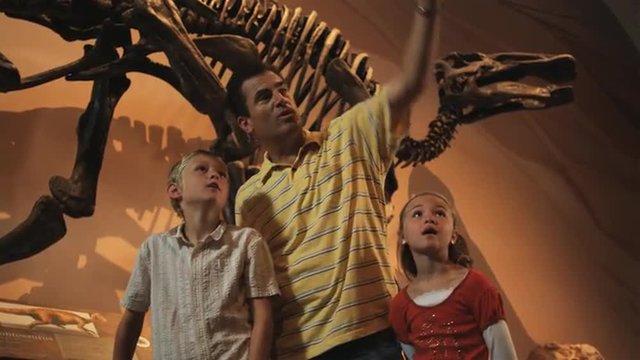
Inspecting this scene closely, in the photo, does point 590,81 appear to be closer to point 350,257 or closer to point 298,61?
point 298,61

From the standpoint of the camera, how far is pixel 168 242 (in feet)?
4.70

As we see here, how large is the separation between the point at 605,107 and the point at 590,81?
139 millimetres

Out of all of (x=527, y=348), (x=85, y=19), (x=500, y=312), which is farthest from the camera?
(x=527, y=348)

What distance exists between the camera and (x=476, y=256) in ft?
10.6

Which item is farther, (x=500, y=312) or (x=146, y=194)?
(x=146, y=194)

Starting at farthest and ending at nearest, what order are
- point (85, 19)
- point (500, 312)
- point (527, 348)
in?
point (527, 348)
point (85, 19)
point (500, 312)

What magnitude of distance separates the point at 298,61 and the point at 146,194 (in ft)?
2.03

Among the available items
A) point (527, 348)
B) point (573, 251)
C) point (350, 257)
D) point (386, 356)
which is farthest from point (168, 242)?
point (573, 251)

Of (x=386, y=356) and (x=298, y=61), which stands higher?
(x=298, y=61)

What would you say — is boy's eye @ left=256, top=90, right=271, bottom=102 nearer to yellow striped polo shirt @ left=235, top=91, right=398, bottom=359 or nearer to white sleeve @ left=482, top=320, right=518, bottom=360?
yellow striped polo shirt @ left=235, top=91, right=398, bottom=359

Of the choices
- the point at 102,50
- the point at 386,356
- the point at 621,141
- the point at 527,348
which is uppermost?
the point at 102,50

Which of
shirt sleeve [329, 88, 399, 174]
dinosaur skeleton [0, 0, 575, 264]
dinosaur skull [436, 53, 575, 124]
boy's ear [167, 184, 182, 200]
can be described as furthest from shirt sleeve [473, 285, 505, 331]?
dinosaur skull [436, 53, 575, 124]

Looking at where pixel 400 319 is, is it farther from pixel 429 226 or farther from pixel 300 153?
pixel 300 153

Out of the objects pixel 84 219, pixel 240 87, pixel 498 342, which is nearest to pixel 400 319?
pixel 498 342
